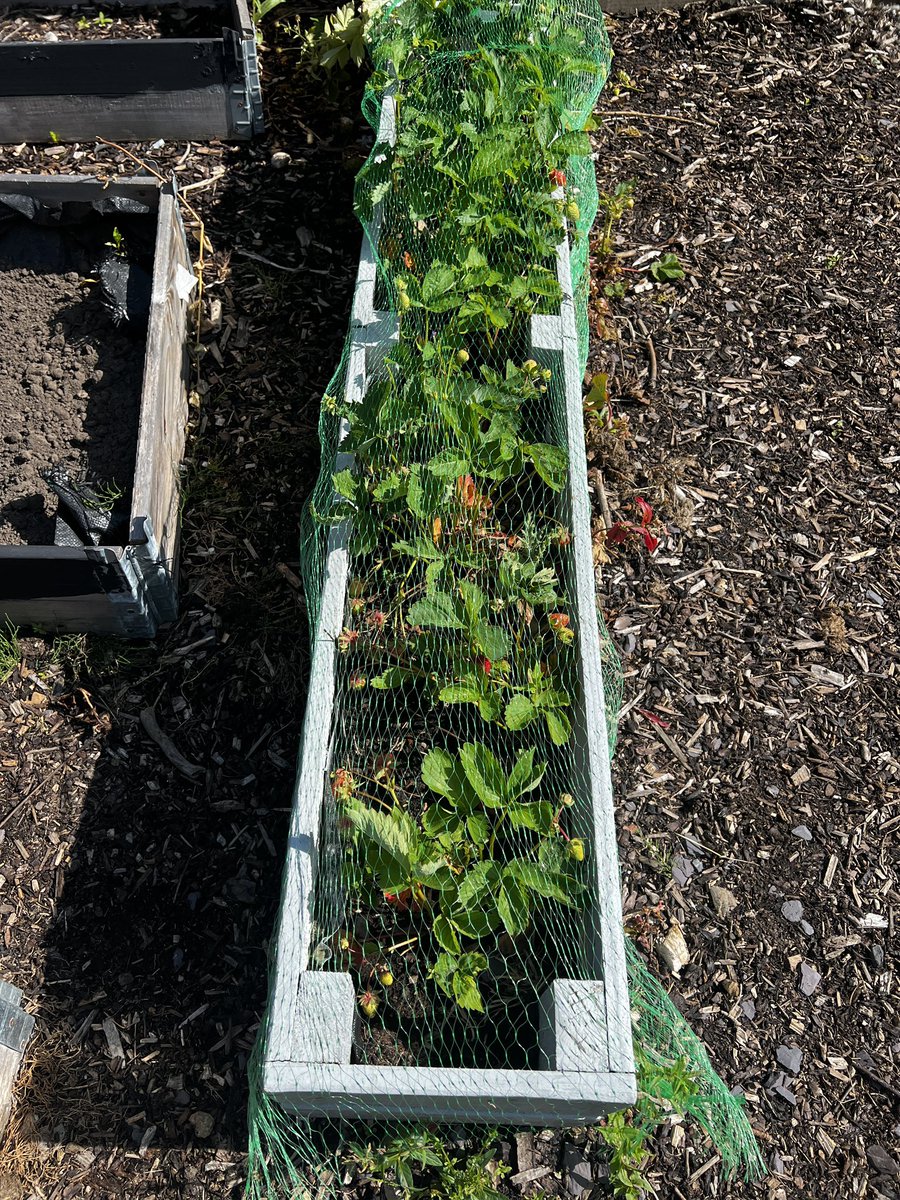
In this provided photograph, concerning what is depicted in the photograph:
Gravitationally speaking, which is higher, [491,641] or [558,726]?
[491,641]

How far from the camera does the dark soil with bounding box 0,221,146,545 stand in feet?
8.96

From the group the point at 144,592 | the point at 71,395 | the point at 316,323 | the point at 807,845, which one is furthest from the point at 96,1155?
the point at 316,323

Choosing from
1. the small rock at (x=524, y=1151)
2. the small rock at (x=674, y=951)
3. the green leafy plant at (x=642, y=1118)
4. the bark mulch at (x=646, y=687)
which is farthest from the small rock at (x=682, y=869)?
the small rock at (x=524, y=1151)

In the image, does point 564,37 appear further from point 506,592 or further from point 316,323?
point 506,592

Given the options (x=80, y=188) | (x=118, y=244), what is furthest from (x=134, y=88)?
(x=118, y=244)

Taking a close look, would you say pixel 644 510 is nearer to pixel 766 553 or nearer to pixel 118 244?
pixel 766 553

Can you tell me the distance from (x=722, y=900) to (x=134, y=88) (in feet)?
11.0

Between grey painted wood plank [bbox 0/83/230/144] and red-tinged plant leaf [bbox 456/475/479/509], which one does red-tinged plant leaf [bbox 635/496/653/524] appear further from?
grey painted wood plank [bbox 0/83/230/144]

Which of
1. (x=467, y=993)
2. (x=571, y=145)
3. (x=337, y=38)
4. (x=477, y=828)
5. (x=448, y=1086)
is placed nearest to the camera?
(x=448, y=1086)

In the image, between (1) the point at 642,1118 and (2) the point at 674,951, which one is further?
(2) the point at 674,951

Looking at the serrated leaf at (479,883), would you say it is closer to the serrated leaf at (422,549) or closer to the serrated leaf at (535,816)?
the serrated leaf at (535,816)

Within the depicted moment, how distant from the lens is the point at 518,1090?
1685 mm

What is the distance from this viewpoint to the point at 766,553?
9.59 feet

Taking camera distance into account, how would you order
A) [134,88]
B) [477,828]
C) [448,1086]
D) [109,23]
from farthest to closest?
[109,23] < [134,88] < [477,828] < [448,1086]
